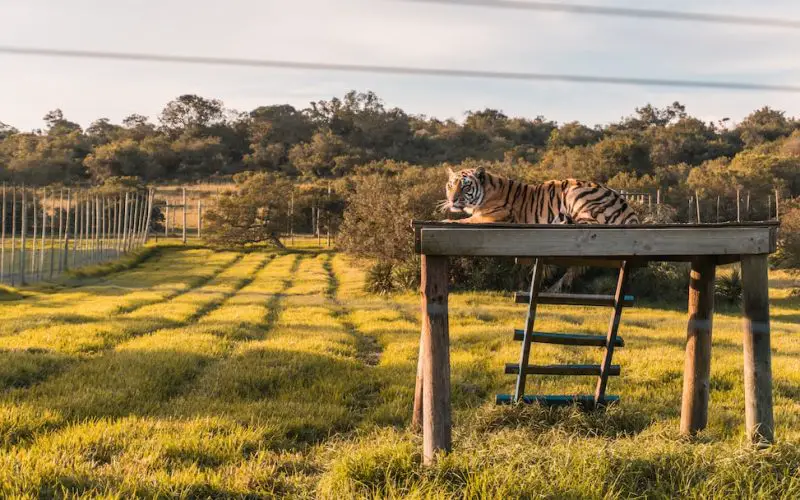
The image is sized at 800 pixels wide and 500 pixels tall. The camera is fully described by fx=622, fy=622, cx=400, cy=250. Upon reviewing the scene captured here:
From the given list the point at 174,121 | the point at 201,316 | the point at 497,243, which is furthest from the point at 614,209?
the point at 174,121

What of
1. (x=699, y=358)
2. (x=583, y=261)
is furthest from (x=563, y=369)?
(x=699, y=358)

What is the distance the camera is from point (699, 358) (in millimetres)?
6469

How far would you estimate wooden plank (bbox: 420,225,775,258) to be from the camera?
17.5 ft

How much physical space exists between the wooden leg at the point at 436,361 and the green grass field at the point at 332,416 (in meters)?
0.22

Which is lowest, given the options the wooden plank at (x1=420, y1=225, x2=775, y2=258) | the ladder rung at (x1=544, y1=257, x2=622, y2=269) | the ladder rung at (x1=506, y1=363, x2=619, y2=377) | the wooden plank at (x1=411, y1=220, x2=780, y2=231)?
the ladder rung at (x1=506, y1=363, x2=619, y2=377)

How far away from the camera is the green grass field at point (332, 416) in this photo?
16.3ft

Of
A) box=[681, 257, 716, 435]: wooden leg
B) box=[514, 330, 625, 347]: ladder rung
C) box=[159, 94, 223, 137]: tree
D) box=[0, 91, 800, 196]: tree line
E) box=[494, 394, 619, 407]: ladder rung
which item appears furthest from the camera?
box=[159, 94, 223, 137]: tree

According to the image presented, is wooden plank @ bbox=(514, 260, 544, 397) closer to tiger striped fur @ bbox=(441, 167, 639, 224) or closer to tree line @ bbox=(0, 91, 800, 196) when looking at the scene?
tiger striped fur @ bbox=(441, 167, 639, 224)

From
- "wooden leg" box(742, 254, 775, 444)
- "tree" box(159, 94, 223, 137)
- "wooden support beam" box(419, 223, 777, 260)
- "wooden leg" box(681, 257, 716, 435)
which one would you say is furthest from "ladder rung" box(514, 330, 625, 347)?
"tree" box(159, 94, 223, 137)

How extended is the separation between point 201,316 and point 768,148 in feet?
246

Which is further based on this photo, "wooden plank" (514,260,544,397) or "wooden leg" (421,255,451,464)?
"wooden plank" (514,260,544,397)

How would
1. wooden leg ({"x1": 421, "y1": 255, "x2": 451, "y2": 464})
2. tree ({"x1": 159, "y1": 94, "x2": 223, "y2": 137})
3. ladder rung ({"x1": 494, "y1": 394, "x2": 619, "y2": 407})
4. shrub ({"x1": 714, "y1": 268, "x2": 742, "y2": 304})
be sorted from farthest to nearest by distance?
1. tree ({"x1": 159, "y1": 94, "x2": 223, "y2": 137})
2. shrub ({"x1": 714, "y1": 268, "x2": 742, "y2": 304})
3. ladder rung ({"x1": 494, "y1": 394, "x2": 619, "y2": 407})
4. wooden leg ({"x1": 421, "y1": 255, "x2": 451, "y2": 464})

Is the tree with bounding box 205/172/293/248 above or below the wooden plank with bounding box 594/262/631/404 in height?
above

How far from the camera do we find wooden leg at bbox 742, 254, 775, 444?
5.53 m
